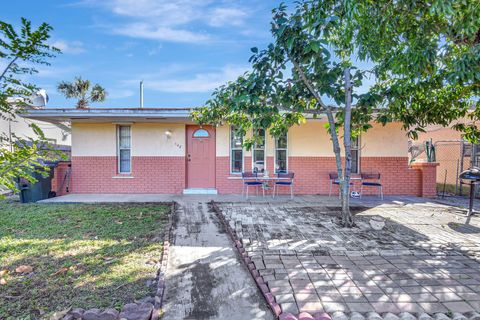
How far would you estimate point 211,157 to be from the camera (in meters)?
10.2

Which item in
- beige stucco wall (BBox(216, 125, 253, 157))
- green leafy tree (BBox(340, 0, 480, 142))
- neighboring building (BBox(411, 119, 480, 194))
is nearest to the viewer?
green leafy tree (BBox(340, 0, 480, 142))

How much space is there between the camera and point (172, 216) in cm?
654

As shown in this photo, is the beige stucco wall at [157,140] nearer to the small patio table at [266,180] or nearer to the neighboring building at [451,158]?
the small patio table at [266,180]

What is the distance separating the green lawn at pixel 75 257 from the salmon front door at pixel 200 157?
3246mm

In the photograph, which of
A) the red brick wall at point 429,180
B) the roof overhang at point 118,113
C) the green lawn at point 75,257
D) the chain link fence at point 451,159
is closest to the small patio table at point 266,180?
the roof overhang at point 118,113

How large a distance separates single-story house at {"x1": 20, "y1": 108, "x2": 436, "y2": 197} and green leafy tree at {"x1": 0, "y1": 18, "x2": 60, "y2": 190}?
7.75 metres

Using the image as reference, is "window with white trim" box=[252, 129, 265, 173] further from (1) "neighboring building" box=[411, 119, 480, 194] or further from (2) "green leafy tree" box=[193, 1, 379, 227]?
(1) "neighboring building" box=[411, 119, 480, 194]

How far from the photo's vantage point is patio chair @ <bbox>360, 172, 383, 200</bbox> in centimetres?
944

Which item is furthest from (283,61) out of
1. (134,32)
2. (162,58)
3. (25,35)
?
(162,58)

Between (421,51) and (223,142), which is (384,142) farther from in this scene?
(421,51)

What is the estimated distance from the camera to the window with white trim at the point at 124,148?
401 inches

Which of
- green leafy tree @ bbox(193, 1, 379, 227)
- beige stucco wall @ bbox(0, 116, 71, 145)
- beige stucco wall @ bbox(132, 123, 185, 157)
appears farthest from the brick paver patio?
beige stucco wall @ bbox(0, 116, 71, 145)

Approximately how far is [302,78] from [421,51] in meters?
1.87

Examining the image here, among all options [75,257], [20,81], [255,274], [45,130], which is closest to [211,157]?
[75,257]
